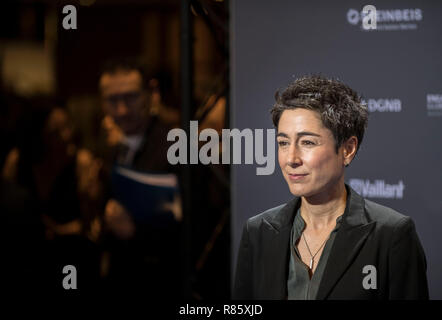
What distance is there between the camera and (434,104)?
2.67 m

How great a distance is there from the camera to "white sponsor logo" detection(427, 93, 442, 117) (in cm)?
267

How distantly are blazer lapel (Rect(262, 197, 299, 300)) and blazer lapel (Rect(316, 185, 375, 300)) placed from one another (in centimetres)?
18

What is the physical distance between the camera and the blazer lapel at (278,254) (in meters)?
2.63

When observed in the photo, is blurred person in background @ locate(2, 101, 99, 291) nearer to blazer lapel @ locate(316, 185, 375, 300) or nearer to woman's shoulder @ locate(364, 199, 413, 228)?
blazer lapel @ locate(316, 185, 375, 300)

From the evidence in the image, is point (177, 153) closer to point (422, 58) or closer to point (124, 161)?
point (124, 161)

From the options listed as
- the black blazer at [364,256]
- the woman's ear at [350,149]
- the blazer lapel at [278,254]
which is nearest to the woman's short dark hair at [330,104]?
the woman's ear at [350,149]

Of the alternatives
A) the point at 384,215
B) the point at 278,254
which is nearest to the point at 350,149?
the point at 384,215

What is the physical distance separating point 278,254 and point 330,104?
706 millimetres

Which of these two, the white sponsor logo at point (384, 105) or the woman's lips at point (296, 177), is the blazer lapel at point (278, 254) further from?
the white sponsor logo at point (384, 105)

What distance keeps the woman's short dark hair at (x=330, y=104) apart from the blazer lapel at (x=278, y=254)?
15.0 inches

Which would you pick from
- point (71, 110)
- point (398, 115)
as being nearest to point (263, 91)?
point (398, 115)
